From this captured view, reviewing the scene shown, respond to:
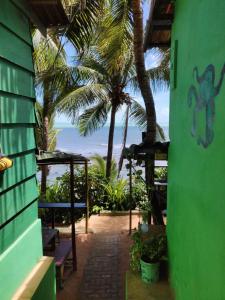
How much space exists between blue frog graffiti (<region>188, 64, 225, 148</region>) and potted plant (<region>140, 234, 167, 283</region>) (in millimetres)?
2631

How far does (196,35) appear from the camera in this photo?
3.20 m

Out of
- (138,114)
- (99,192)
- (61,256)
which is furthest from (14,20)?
(138,114)

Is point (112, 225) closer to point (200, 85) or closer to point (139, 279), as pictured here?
point (139, 279)

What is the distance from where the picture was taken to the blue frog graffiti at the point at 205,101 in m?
2.56

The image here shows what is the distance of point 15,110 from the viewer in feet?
12.7

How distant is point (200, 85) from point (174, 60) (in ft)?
5.66

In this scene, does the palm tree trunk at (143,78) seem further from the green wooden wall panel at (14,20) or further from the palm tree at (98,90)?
the palm tree at (98,90)

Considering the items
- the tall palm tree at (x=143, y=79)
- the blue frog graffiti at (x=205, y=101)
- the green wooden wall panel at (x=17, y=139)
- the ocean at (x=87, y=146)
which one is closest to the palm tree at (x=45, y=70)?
the tall palm tree at (x=143, y=79)

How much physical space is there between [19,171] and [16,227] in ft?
2.14

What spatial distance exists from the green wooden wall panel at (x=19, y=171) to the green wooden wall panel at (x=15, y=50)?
1138mm

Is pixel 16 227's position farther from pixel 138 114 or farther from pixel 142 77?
pixel 138 114

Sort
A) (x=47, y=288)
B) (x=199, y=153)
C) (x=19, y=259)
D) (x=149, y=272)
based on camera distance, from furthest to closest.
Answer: (x=149, y=272), (x=47, y=288), (x=19, y=259), (x=199, y=153)

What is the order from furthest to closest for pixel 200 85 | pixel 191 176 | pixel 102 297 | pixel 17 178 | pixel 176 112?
pixel 102 297 → pixel 176 112 → pixel 17 178 → pixel 191 176 → pixel 200 85

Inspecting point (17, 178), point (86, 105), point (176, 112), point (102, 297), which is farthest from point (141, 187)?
point (17, 178)
